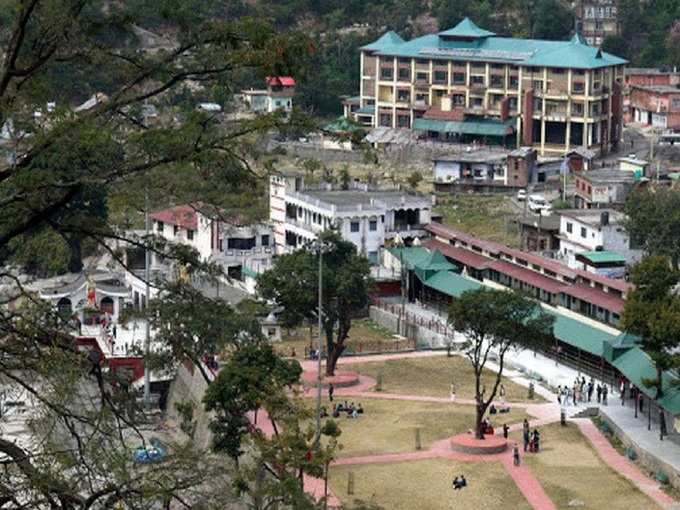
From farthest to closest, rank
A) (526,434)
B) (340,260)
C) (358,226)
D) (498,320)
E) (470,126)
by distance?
(470,126) → (358,226) → (340,260) → (498,320) → (526,434)

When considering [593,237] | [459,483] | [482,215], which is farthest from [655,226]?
[459,483]

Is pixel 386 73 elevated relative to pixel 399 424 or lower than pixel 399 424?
elevated

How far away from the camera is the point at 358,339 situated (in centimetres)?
5378

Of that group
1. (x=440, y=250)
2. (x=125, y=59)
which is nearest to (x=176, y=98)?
(x=440, y=250)

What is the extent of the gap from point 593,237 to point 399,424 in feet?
57.3

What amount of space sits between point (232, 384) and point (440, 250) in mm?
25030

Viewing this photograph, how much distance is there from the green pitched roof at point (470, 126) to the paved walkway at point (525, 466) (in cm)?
3578

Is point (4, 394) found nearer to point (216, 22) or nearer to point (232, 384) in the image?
point (216, 22)

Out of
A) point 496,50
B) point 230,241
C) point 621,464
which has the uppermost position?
point 496,50

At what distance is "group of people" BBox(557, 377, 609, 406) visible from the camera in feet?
145

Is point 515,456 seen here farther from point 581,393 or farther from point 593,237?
point 593,237

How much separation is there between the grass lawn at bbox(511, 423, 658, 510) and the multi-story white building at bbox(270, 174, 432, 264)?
64.4ft

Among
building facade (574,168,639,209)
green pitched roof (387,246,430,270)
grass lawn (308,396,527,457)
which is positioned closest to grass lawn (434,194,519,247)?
building facade (574,168,639,209)

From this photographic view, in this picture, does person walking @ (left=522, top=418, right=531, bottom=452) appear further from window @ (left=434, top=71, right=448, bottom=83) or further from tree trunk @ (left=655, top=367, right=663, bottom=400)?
window @ (left=434, top=71, right=448, bottom=83)
